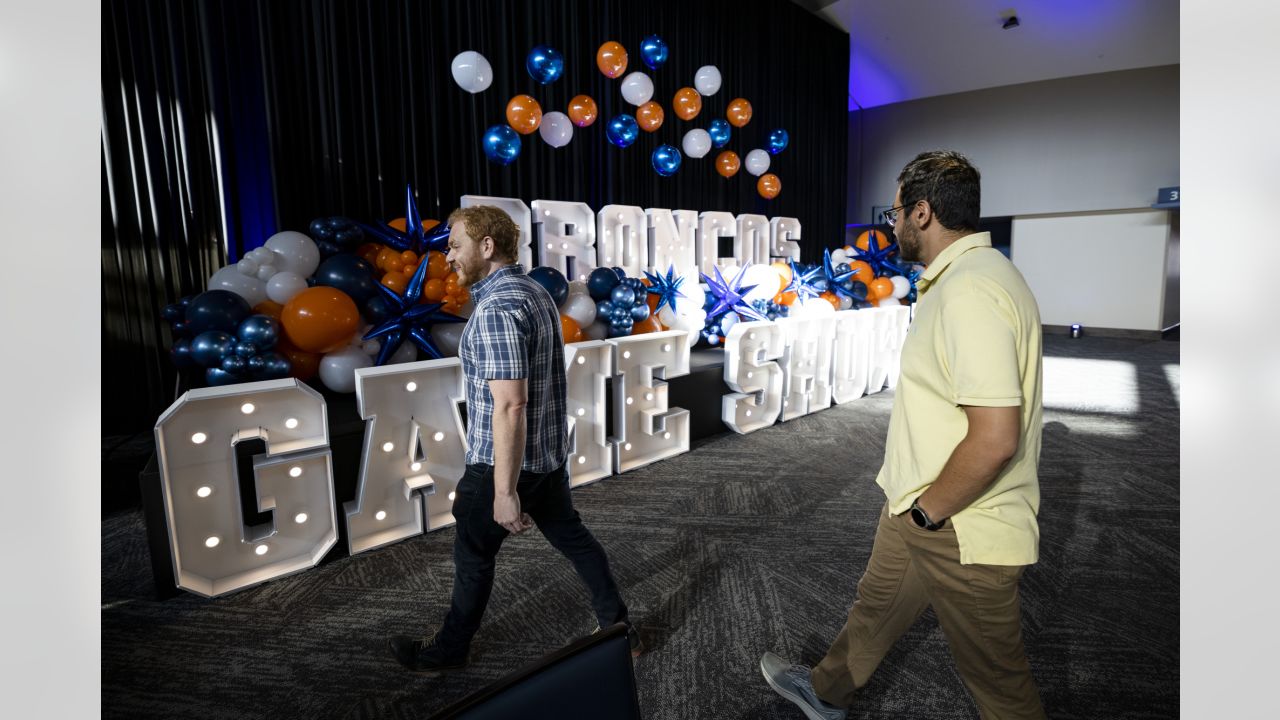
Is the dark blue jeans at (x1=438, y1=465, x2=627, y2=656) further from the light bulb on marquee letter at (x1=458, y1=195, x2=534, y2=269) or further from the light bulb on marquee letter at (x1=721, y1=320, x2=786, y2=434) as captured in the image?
the light bulb on marquee letter at (x1=721, y1=320, x2=786, y2=434)

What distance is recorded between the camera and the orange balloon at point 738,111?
6759 millimetres

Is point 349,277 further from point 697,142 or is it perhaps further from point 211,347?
point 697,142

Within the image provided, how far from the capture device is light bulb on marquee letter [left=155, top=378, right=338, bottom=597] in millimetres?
2469

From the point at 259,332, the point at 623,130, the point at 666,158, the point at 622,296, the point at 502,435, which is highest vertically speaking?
the point at 623,130

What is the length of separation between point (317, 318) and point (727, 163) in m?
4.86

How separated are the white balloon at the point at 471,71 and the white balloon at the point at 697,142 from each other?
239 cm

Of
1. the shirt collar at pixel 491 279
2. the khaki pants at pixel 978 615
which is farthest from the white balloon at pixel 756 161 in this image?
the khaki pants at pixel 978 615

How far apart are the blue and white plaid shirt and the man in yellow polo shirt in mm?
944

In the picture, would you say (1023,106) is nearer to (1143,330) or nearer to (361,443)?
(1143,330)

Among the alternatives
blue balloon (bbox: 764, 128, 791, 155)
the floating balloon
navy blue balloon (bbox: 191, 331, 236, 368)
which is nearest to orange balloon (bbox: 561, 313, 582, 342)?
navy blue balloon (bbox: 191, 331, 236, 368)

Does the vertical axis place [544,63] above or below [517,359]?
above

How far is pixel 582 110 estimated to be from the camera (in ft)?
16.6

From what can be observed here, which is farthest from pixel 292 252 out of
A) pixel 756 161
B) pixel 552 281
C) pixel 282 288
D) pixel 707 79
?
pixel 756 161

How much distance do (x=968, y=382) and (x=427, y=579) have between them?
2.24 metres
